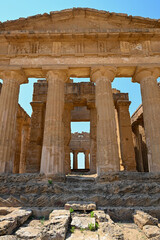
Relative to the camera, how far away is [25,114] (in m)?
20.4

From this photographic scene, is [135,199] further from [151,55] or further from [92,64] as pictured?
[151,55]

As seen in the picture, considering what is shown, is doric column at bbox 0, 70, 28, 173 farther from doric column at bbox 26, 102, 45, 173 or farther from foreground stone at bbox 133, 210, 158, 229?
foreground stone at bbox 133, 210, 158, 229

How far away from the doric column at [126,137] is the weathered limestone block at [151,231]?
37.9 feet

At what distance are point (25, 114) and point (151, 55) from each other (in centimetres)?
1455

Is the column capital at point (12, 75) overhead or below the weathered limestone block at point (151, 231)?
overhead

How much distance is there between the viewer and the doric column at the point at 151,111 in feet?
30.2

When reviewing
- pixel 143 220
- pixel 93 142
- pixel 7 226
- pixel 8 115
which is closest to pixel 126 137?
pixel 93 142

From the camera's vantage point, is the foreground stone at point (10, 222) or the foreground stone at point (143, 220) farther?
the foreground stone at point (143, 220)

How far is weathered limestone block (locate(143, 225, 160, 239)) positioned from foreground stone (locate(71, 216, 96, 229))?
1229 millimetres

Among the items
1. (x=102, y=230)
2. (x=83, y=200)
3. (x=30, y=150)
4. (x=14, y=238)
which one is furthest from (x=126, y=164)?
(x=14, y=238)

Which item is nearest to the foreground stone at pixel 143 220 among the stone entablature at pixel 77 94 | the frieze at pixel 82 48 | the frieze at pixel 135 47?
the frieze at pixel 82 48

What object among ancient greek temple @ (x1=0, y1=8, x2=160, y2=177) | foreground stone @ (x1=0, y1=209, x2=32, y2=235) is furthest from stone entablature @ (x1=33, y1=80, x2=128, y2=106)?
foreground stone @ (x1=0, y1=209, x2=32, y2=235)

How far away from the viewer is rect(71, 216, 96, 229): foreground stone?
426 cm

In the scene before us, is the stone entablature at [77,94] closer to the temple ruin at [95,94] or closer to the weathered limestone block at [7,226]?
the temple ruin at [95,94]
